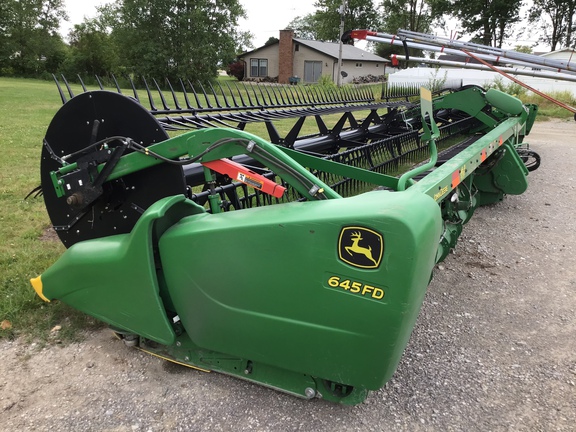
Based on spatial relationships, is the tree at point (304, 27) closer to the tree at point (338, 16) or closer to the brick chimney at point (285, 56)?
the tree at point (338, 16)

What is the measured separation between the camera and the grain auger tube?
5.58 ft

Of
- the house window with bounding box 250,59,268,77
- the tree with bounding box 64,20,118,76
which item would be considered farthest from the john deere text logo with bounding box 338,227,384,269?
the tree with bounding box 64,20,118,76

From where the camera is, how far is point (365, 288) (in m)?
1.70

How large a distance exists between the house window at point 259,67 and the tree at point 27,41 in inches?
747

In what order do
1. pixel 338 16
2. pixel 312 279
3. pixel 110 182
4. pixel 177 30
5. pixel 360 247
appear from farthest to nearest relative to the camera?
pixel 338 16
pixel 177 30
pixel 110 182
pixel 312 279
pixel 360 247

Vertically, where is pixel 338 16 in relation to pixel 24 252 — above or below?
above

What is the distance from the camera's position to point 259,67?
43281 millimetres

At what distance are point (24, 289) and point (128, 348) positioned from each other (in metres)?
1.06

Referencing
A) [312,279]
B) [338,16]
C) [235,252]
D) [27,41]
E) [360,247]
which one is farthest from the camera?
[338,16]

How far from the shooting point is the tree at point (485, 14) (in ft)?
135

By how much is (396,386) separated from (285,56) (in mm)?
41354

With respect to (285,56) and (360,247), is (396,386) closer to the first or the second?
(360,247)

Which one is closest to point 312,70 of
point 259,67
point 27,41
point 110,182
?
point 259,67

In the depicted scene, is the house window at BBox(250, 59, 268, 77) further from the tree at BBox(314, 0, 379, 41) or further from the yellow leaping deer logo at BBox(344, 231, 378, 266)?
the yellow leaping deer logo at BBox(344, 231, 378, 266)
